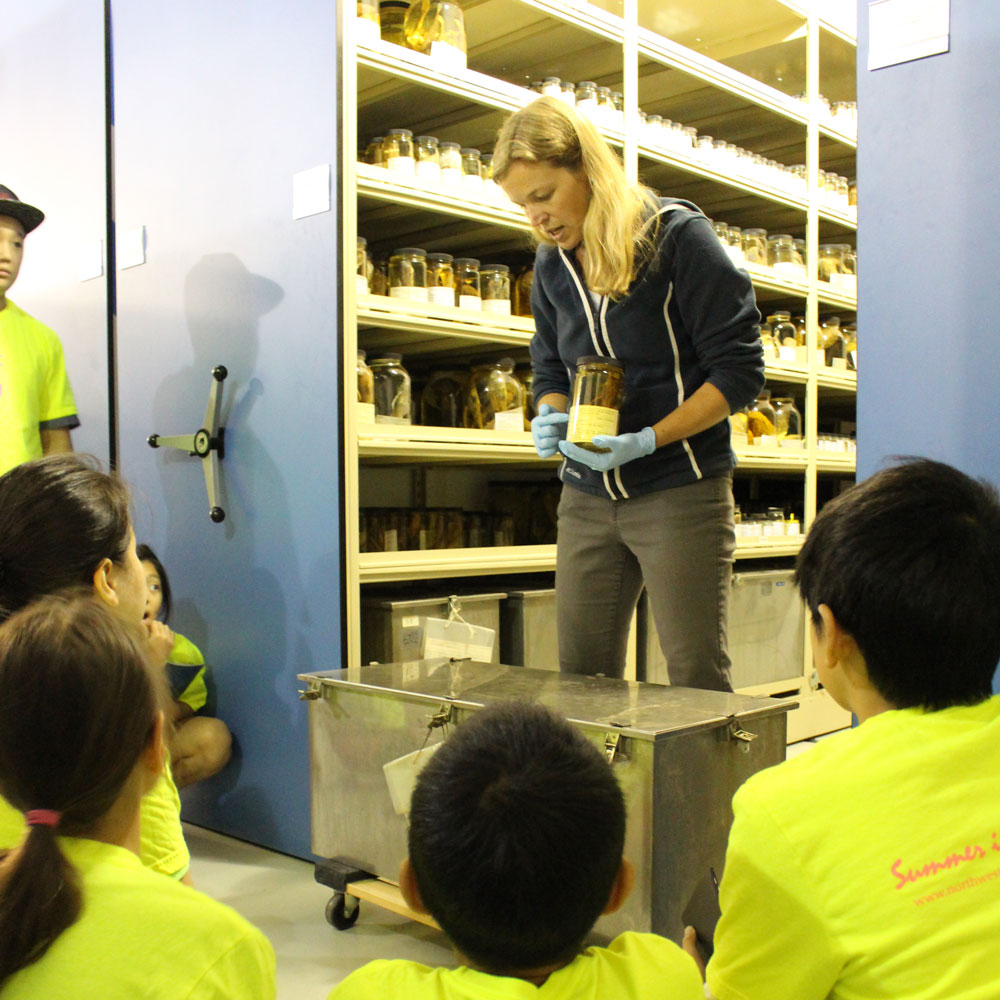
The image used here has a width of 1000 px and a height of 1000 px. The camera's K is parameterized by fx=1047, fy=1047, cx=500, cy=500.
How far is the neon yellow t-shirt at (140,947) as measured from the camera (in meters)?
0.84

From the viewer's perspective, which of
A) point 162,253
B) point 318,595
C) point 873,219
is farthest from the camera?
point 162,253

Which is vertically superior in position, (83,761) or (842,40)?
(842,40)

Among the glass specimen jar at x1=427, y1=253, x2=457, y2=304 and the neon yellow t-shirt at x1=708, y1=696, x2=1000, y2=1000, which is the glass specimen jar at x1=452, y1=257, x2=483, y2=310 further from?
the neon yellow t-shirt at x1=708, y1=696, x2=1000, y2=1000

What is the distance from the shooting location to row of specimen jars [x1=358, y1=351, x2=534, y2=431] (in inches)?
115

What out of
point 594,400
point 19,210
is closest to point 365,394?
point 594,400

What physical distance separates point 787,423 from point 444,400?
5.27ft

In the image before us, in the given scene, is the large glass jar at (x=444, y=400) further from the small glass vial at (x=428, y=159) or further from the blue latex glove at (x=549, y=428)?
the blue latex glove at (x=549, y=428)

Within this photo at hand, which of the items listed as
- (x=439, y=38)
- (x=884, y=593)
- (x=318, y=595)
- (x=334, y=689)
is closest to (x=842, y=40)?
(x=439, y=38)

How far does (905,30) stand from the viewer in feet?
5.83

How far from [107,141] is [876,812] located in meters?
3.15

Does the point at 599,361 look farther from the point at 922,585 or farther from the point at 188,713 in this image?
the point at 188,713

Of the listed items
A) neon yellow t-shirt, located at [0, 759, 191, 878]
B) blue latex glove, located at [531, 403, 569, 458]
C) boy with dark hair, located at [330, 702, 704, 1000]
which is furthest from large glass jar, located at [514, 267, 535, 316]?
boy with dark hair, located at [330, 702, 704, 1000]

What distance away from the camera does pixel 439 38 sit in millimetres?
2793

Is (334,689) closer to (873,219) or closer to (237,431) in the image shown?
(237,431)
